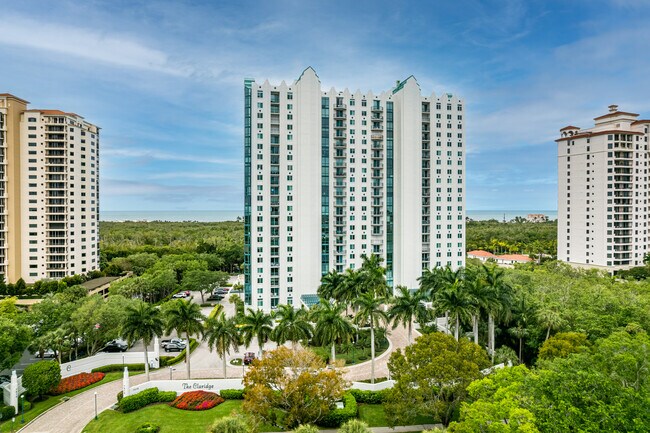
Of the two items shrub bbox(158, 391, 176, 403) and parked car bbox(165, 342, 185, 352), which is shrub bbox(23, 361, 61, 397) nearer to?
shrub bbox(158, 391, 176, 403)

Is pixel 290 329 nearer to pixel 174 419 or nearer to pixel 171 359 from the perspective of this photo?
pixel 174 419

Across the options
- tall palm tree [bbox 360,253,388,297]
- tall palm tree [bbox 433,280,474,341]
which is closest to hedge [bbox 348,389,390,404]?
tall palm tree [bbox 433,280,474,341]

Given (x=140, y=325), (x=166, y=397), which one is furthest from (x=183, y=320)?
(x=166, y=397)

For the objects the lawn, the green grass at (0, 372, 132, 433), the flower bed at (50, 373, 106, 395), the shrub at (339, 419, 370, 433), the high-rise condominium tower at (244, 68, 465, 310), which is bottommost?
the green grass at (0, 372, 132, 433)

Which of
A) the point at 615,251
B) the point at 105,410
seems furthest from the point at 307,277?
the point at 615,251

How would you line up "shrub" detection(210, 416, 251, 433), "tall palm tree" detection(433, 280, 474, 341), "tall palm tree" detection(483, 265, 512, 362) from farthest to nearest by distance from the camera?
1. "tall palm tree" detection(483, 265, 512, 362)
2. "tall palm tree" detection(433, 280, 474, 341)
3. "shrub" detection(210, 416, 251, 433)

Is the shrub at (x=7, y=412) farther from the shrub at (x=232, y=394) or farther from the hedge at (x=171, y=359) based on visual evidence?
the shrub at (x=232, y=394)
